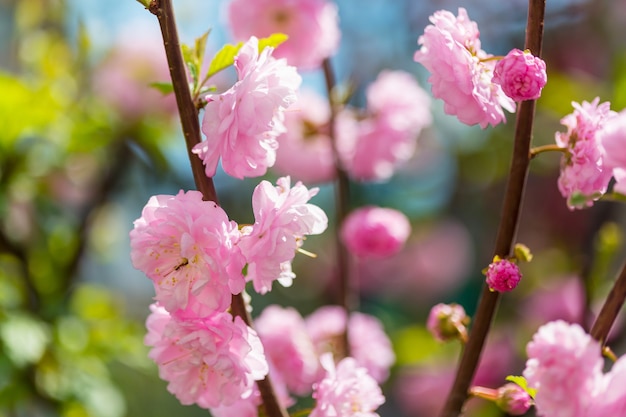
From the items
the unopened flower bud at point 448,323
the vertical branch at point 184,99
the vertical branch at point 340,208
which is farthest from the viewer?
the vertical branch at point 340,208

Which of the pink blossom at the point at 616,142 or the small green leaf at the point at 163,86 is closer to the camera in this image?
the pink blossom at the point at 616,142

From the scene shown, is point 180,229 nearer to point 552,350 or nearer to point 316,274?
point 552,350

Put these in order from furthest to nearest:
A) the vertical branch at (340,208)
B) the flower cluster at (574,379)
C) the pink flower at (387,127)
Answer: the pink flower at (387,127) < the vertical branch at (340,208) < the flower cluster at (574,379)

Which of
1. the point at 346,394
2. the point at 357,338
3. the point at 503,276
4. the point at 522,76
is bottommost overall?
the point at 357,338

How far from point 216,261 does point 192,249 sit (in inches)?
0.8

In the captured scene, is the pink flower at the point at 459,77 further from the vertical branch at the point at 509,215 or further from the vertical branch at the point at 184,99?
the vertical branch at the point at 184,99

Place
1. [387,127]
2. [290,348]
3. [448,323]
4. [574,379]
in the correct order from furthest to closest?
[387,127], [290,348], [448,323], [574,379]

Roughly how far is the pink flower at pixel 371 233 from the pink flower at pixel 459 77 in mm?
503

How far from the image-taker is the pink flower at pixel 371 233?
43.5 inches

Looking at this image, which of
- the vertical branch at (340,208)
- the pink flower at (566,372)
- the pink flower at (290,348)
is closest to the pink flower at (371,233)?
the vertical branch at (340,208)

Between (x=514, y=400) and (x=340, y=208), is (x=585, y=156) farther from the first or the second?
(x=340, y=208)

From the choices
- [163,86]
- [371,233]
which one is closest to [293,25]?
[371,233]

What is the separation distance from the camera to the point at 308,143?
126cm

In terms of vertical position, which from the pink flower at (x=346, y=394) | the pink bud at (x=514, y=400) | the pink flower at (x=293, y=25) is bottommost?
the pink bud at (x=514, y=400)
